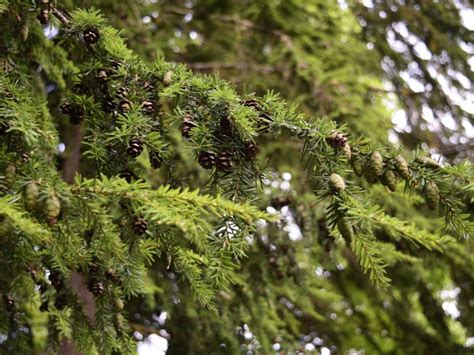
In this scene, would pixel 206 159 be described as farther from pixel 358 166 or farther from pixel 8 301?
pixel 8 301

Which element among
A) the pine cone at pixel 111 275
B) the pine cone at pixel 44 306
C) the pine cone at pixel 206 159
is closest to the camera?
the pine cone at pixel 206 159

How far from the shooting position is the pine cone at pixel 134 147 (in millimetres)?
1661

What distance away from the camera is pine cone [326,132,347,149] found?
1.68 meters

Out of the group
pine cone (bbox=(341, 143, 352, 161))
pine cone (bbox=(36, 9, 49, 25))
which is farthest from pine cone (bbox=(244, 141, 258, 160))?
pine cone (bbox=(36, 9, 49, 25))

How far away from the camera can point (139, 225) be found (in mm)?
1548

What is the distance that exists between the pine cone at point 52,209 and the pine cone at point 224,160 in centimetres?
46

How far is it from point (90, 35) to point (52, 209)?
724 mm

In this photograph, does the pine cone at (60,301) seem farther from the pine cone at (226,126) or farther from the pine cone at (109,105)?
the pine cone at (226,126)

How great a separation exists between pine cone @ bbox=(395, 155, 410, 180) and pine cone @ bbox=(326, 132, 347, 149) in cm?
16

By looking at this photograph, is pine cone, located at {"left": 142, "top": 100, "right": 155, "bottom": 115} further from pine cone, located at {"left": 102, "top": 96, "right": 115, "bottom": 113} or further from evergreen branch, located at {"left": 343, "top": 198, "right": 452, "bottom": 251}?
evergreen branch, located at {"left": 343, "top": 198, "right": 452, "bottom": 251}

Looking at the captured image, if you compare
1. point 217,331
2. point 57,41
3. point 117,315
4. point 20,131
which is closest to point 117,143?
point 20,131

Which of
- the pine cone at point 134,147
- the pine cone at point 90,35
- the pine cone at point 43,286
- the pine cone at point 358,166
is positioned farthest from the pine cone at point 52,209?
the pine cone at point 43,286

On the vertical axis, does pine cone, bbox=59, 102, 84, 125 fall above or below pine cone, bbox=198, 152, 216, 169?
below

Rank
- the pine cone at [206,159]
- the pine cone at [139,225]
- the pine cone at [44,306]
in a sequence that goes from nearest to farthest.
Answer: the pine cone at [139,225] < the pine cone at [206,159] < the pine cone at [44,306]
